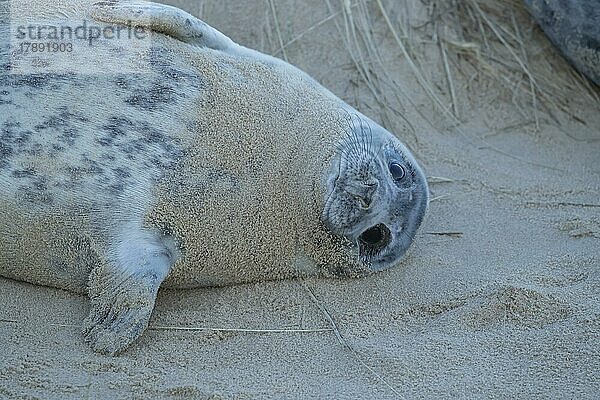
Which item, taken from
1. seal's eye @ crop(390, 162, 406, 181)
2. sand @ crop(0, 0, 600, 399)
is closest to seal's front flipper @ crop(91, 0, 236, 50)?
seal's eye @ crop(390, 162, 406, 181)

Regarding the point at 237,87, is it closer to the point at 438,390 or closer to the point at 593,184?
the point at 438,390

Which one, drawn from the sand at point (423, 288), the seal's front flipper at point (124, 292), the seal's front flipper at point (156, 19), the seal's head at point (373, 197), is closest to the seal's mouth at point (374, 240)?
the seal's head at point (373, 197)

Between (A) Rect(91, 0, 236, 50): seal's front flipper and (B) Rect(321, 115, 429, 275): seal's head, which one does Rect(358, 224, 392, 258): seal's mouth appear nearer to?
(B) Rect(321, 115, 429, 275): seal's head

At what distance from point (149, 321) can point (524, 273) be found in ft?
4.21

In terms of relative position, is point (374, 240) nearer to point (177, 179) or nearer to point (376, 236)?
point (376, 236)

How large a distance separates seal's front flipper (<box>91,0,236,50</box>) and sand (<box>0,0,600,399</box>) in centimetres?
91

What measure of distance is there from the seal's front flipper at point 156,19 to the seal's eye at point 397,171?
79 centimetres

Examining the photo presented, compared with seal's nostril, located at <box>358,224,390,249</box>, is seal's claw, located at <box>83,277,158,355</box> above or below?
below

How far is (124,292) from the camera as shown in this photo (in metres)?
2.65

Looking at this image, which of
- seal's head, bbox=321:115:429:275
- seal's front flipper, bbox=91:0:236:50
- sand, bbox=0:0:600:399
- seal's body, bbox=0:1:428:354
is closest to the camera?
sand, bbox=0:0:600:399

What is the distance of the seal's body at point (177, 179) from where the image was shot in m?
2.72

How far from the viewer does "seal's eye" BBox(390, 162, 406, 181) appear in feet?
10.4

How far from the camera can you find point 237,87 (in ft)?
10.1

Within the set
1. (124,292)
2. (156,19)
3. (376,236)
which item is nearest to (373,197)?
(376,236)
